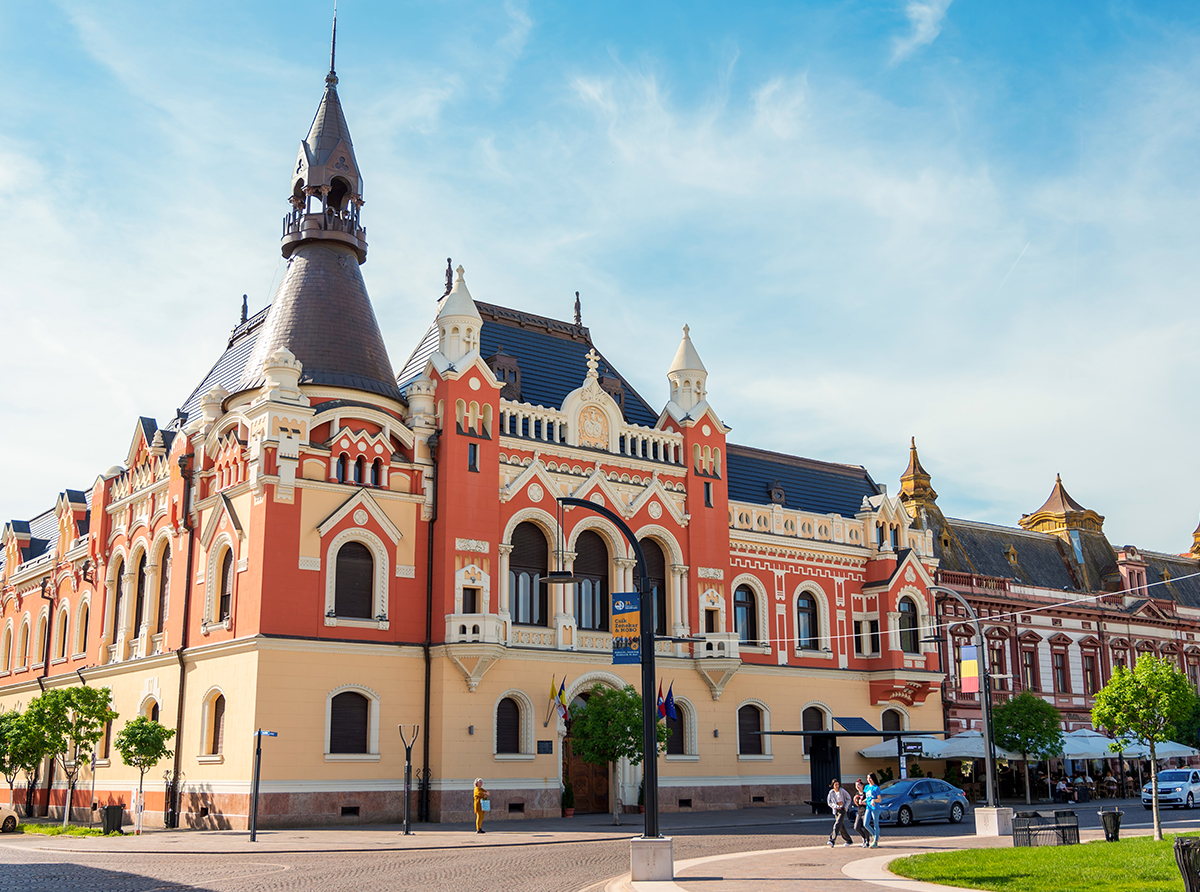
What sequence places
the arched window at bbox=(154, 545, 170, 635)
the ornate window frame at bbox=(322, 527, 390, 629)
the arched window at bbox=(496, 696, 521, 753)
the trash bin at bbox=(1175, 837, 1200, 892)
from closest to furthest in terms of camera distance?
the trash bin at bbox=(1175, 837, 1200, 892) → the ornate window frame at bbox=(322, 527, 390, 629) → the arched window at bbox=(496, 696, 521, 753) → the arched window at bbox=(154, 545, 170, 635)

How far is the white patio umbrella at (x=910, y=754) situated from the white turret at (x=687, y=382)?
48.5 feet

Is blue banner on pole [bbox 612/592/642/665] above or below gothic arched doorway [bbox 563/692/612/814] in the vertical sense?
above

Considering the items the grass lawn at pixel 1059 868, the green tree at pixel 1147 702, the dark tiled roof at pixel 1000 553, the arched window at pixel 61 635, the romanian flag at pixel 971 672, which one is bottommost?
the grass lawn at pixel 1059 868

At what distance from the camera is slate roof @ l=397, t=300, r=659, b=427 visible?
134ft

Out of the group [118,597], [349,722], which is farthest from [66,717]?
[349,722]

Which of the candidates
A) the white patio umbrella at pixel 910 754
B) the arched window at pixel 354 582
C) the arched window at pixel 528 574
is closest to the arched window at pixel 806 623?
the white patio umbrella at pixel 910 754

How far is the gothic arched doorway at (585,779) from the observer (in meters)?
37.2

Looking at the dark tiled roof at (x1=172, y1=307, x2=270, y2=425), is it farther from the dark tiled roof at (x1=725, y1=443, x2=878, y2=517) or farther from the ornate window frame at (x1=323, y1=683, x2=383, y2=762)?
the dark tiled roof at (x1=725, y1=443, x2=878, y2=517)

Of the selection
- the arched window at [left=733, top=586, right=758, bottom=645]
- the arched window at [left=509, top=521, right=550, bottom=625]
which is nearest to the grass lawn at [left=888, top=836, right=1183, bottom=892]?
the arched window at [left=509, top=521, right=550, bottom=625]

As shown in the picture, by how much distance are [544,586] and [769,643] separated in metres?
10.7

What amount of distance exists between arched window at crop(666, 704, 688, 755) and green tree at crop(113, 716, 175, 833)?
16.6m

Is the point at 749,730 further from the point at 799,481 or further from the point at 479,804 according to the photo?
the point at 479,804

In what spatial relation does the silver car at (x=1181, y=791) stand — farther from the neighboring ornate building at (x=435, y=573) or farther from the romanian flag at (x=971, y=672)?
the romanian flag at (x=971, y=672)

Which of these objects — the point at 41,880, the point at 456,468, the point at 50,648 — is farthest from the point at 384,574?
the point at 50,648
